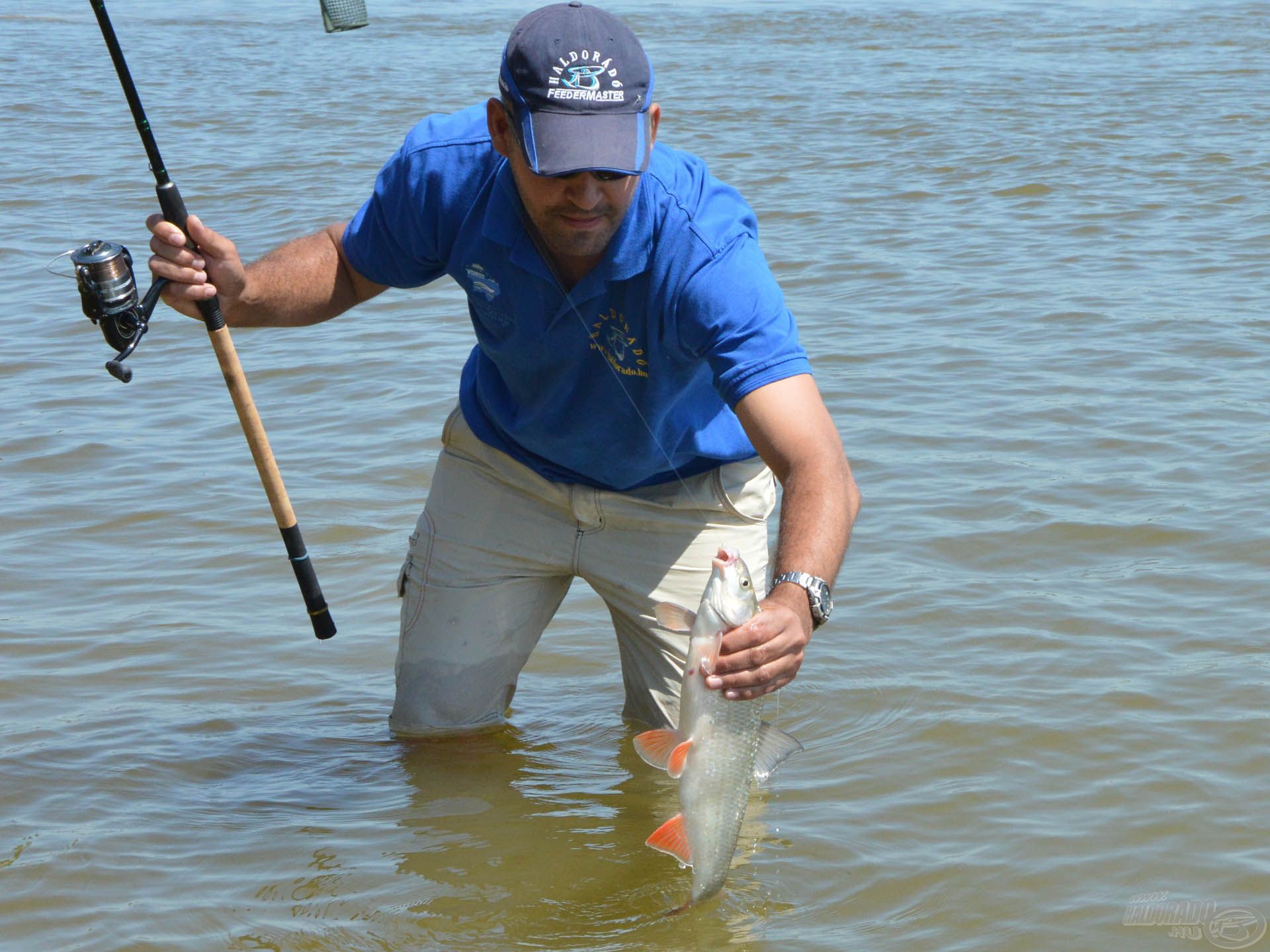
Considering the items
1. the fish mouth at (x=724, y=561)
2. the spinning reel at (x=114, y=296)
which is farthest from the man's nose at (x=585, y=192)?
the spinning reel at (x=114, y=296)

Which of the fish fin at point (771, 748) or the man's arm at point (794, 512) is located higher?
the man's arm at point (794, 512)

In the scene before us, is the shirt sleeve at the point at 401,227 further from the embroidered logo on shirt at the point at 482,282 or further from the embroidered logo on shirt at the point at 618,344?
the embroidered logo on shirt at the point at 618,344

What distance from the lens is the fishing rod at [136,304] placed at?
12.8ft

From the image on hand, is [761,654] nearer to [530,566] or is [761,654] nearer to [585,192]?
[585,192]

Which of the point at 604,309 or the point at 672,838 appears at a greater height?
the point at 604,309

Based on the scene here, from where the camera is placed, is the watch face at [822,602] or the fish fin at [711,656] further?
the watch face at [822,602]

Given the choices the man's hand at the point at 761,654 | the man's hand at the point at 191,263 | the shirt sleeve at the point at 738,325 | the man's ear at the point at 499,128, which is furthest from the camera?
the man's hand at the point at 191,263

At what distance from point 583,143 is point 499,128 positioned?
0.36 m

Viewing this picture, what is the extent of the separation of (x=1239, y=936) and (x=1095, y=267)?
6.58m

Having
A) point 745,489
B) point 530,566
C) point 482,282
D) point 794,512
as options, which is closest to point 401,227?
point 482,282

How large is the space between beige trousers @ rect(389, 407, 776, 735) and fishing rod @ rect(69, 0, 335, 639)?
1.62ft

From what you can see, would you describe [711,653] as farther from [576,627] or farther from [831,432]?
[576,627]

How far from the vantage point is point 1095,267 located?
9.82 meters

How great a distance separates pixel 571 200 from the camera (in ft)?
12.2
